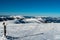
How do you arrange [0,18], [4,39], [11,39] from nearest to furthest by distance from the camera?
[4,39] → [11,39] → [0,18]

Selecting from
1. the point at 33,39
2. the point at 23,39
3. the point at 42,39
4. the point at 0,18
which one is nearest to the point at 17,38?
the point at 23,39

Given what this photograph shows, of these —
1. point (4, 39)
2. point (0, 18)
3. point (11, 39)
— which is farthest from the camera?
point (0, 18)

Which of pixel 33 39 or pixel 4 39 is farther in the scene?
pixel 33 39

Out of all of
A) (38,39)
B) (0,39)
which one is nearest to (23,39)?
(38,39)

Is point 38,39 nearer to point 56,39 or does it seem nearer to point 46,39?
point 46,39

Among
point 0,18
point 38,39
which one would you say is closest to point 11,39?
point 38,39

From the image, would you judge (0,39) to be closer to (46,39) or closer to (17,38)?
(17,38)

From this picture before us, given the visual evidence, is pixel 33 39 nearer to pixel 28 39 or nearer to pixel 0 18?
pixel 28 39

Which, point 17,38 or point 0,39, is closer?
point 0,39
